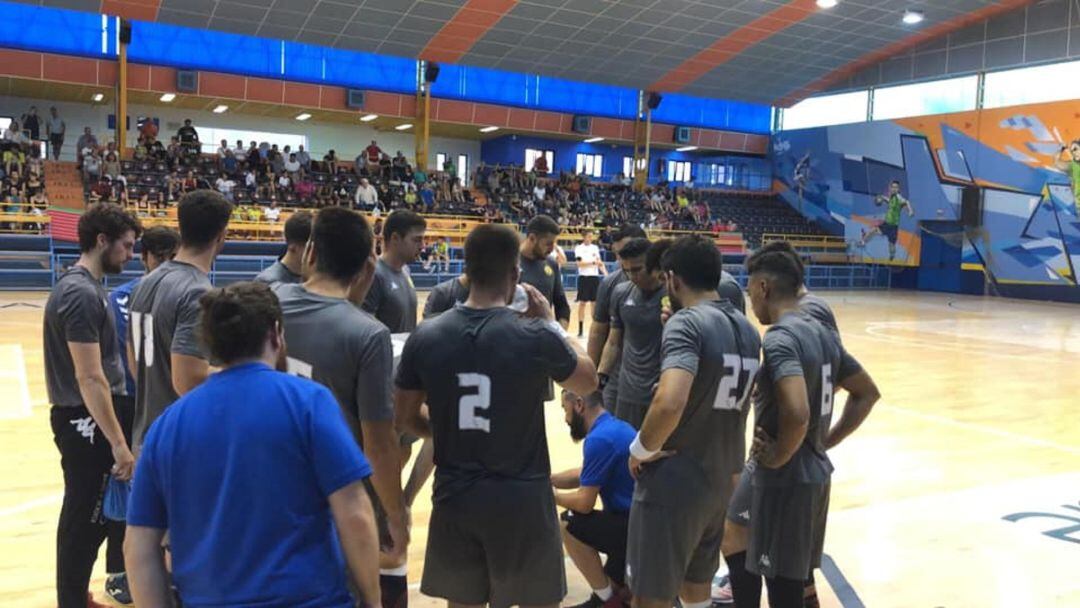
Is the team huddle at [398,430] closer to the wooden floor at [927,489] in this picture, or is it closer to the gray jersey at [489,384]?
the gray jersey at [489,384]

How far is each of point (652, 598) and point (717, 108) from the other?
115 feet

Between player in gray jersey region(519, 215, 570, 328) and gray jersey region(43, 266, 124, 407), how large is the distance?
2.98m

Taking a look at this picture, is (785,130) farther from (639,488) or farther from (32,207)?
(639,488)

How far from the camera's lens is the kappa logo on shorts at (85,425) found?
358 centimetres

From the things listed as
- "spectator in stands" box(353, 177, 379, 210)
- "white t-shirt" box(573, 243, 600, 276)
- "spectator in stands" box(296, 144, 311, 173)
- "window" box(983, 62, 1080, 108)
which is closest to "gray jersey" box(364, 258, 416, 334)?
"white t-shirt" box(573, 243, 600, 276)

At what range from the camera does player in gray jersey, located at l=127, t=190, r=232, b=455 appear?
2.97 meters

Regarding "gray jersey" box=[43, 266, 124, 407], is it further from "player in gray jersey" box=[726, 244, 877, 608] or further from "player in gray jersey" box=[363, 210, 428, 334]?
"player in gray jersey" box=[726, 244, 877, 608]

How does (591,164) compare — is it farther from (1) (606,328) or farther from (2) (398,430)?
(2) (398,430)

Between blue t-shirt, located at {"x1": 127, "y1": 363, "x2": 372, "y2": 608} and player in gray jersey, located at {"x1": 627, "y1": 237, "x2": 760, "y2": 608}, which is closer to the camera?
blue t-shirt, located at {"x1": 127, "y1": 363, "x2": 372, "y2": 608}

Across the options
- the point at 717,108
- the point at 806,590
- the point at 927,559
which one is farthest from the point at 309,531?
the point at 717,108

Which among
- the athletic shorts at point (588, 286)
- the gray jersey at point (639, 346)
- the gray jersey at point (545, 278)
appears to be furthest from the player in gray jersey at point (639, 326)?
the athletic shorts at point (588, 286)

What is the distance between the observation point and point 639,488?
126 inches

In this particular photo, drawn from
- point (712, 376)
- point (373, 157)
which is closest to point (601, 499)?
point (712, 376)

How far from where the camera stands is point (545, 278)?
6.10 metres
